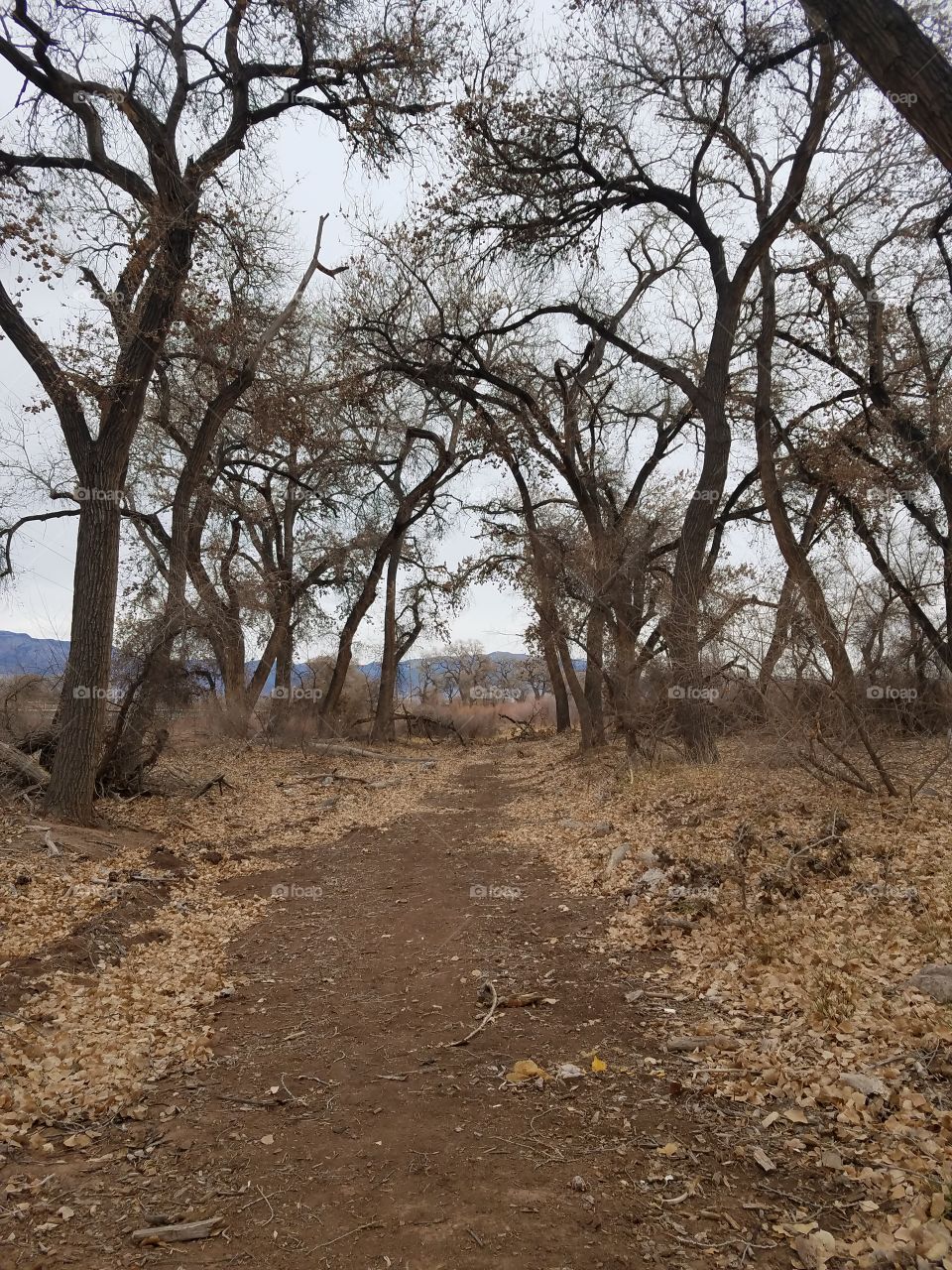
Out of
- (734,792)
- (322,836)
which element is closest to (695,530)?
(734,792)

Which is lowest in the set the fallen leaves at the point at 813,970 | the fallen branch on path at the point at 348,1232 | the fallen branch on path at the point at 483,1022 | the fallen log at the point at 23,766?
the fallen branch on path at the point at 348,1232

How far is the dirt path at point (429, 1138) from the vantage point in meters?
2.74

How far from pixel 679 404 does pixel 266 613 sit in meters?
11.3

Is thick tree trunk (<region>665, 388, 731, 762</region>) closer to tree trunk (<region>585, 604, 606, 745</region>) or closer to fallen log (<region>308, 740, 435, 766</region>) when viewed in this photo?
tree trunk (<region>585, 604, 606, 745</region>)

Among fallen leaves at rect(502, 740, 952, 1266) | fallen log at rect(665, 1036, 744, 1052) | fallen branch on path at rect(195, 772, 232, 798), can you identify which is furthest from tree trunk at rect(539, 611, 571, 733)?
fallen log at rect(665, 1036, 744, 1052)

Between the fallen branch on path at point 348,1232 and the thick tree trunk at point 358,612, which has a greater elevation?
the thick tree trunk at point 358,612

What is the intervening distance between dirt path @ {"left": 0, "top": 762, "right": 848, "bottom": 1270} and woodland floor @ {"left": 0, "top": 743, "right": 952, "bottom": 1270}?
0.01 metres

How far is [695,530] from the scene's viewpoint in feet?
39.3

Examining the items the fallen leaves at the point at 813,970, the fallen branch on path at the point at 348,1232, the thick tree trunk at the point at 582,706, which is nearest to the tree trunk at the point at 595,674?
the thick tree trunk at the point at 582,706

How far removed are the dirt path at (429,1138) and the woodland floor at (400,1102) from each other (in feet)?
0.04

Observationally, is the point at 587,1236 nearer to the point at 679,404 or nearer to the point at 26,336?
the point at 26,336

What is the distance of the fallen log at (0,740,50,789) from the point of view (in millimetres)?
9344

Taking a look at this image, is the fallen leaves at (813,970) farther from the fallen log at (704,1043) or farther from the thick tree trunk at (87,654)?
the thick tree trunk at (87,654)

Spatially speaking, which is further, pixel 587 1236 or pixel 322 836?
pixel 322 836
